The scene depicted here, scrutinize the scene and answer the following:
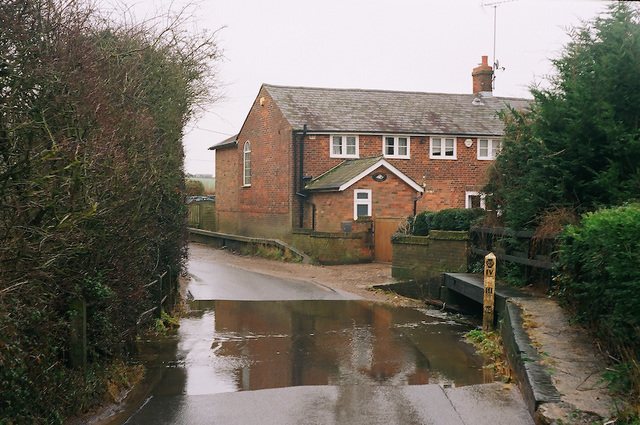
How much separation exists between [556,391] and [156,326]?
24.8 feet

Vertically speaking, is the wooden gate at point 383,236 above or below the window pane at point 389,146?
below

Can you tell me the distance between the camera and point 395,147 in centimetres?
3241

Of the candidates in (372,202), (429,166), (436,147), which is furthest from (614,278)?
(436,147)

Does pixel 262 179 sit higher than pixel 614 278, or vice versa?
pixel 262 179

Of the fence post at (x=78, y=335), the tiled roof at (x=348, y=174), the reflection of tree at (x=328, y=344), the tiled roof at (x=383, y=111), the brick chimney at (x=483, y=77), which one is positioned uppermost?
the brick chimney at (x=483, y=77)

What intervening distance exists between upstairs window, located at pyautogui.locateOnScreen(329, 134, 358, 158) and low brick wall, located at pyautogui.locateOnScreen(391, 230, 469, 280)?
11373mm

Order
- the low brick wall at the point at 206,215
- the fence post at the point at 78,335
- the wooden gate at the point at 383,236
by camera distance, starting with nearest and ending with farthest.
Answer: the fence post at the point at 78,335 < the wooden gate at the point at 383,236 < the low brick wall at the point at 206,215

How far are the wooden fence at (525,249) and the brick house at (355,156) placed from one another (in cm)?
1158

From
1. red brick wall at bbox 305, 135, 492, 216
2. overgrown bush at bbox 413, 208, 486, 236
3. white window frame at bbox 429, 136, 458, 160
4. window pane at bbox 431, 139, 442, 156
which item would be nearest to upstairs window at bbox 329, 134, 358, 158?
red brick wall at bbox 305, 135, 492, 216

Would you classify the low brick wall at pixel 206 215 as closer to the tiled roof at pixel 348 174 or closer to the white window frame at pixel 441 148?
the tiled roof at pixel 348 174

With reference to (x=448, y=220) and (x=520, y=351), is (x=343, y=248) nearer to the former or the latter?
(x=448, y=220)

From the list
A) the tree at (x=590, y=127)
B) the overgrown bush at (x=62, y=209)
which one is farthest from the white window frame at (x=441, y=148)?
the overgrown bush at (x=62, y=209)

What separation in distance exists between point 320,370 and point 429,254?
10.4 metres

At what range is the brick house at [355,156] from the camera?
2886 centimetres
